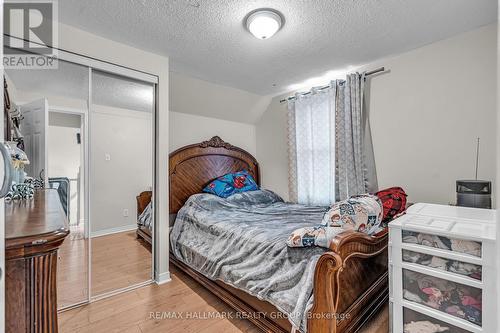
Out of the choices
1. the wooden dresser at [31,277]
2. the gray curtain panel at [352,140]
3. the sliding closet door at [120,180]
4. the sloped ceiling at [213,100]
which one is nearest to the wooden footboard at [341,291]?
the sliding closet door at [120,180]

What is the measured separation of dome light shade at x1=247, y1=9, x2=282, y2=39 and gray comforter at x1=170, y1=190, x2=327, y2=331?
163 cm

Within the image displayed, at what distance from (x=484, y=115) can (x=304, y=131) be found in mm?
1794

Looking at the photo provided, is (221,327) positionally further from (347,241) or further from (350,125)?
(350,125)

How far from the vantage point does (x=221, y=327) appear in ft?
5.57

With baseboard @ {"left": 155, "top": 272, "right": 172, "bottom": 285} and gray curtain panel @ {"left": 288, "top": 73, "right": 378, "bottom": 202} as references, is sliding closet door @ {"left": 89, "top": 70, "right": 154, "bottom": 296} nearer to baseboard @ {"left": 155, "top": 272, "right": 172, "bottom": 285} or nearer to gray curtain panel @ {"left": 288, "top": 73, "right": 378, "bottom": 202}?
baseboard @ {"left": 155, "top": 272, "right": 172, "bottom": 285}

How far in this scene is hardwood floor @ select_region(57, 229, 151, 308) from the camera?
1.94 m

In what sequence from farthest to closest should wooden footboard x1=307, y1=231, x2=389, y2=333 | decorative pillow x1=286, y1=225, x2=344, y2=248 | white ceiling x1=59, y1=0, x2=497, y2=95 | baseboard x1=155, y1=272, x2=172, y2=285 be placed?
baseboard x1=155, y1=272, x2=172, y2=285, white ceiling x1=59, y1=0, x2=497, y2=95, decorative pillow x1=286, y1=225, x2=344, y2=248, wooden footboard x1=307, y1=231, x2=389, y2=333

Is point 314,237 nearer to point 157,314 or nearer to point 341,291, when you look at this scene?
point 341,291

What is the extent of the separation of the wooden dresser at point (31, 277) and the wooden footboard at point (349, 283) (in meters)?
1.13

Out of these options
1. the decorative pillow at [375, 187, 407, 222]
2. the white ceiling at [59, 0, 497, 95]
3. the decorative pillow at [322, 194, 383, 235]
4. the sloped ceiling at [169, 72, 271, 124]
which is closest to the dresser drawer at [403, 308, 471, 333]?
the decorative pillow at [322, 194, 383, 235]

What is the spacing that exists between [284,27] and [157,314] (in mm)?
Answer: 2546

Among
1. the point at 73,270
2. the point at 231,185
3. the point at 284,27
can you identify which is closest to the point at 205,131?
the point at 231,185

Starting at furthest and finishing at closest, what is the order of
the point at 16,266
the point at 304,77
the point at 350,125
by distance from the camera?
1. the point at 304,77
2. the point at 350,125
3. the point at 16,266

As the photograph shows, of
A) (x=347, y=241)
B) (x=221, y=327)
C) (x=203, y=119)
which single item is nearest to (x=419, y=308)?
(x=347, y=241)
